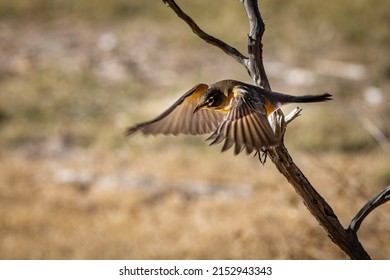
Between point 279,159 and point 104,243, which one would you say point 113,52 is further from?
point 279,159

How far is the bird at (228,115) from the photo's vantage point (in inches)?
84.0

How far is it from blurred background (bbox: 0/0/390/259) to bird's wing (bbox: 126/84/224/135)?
3.40ft

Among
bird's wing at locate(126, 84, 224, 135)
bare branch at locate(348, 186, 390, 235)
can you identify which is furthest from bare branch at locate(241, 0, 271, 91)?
bare branch at locate(348, 186, 390, 235)

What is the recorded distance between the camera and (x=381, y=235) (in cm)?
632

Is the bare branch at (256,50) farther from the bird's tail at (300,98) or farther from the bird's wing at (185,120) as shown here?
the bird's wing at (185,120)

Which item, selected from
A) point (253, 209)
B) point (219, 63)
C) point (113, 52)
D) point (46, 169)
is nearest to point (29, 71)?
point (113, 52)

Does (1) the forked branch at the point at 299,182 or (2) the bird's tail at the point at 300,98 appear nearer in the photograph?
(1) the forked branch at the point at 299,182

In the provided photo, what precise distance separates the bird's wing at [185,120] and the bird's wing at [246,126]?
21 cm

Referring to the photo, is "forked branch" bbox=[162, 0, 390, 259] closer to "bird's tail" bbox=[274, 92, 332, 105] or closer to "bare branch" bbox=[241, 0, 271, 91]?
"bare branch" bbox=[241, 0, 271, 91]

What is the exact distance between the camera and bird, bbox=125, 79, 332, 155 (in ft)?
7.00

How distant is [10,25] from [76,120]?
562cm

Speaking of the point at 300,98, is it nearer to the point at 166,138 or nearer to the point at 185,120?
the point at 185,120

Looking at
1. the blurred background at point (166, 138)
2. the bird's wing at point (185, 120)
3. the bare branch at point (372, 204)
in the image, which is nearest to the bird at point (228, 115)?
the bird's wing at point (185, 120)


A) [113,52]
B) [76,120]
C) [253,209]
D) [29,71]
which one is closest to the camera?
[253,209]
